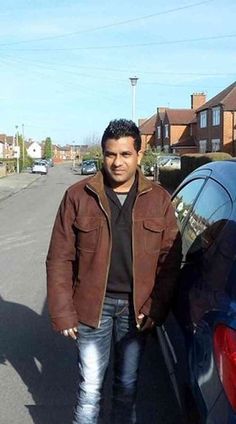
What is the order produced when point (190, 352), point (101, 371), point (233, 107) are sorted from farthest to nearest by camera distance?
point (233, 107) < point (101, 371) < point (190, 352)

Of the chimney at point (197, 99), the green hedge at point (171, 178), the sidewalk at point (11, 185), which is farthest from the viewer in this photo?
the chimney at point (197, 99)

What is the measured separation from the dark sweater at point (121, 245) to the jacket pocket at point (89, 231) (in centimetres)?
8

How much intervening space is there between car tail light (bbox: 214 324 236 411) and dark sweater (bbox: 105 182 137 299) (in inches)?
30.5

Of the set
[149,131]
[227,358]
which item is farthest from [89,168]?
[227,358]

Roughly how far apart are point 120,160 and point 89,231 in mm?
365

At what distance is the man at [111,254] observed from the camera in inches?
112

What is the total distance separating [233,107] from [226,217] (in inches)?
1929

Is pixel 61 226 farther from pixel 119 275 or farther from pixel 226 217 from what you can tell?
pixel 226 217

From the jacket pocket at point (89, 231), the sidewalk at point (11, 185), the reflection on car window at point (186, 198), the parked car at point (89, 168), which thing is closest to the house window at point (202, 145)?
the parked car at point (89, 168)

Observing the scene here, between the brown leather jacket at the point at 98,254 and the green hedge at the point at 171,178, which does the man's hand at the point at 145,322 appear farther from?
the green hedge at the point at 171,178

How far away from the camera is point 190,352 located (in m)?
2.63

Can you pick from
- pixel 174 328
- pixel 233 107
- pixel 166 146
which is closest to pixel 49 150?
pixel 166 146

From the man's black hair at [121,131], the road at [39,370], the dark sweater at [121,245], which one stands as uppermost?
the man's black hair at [121,131]

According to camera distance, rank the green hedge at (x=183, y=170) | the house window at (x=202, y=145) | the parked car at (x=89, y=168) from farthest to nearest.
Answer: the house window at (x=202, y=145) < the parked car at (x=89, y=168) < the green hedge at (x=183, y=170)
